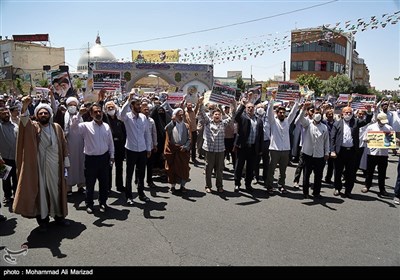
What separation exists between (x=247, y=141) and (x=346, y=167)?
2.26m

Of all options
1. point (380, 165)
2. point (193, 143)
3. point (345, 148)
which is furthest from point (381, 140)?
point (193, 143)

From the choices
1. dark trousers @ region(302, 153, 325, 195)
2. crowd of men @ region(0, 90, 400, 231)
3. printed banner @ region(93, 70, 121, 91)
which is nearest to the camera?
crowd of men @ region(0, 90, 400, 231)

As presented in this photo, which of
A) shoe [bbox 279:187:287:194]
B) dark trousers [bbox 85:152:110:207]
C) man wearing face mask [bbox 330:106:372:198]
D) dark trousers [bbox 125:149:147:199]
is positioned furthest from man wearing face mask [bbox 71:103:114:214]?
man wearing face mask [bbox 330:106:372:198]

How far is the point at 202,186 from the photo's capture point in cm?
783

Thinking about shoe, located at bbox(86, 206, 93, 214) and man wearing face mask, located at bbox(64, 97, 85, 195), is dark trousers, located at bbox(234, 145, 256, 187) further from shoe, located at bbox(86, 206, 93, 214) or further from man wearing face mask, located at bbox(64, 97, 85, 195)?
man wearing face mask, located at bbox(64, 97, 85, 195)

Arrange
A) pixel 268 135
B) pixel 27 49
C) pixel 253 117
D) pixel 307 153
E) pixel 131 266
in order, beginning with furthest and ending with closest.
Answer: pixel 27 49
pixel 268 135
pixel 253 117
pixel 307 153
pixel 131 266

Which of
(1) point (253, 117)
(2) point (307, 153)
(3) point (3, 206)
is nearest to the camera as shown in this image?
(3) point (3, 206)

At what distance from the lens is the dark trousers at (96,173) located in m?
5.81

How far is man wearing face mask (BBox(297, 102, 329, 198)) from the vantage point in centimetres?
699

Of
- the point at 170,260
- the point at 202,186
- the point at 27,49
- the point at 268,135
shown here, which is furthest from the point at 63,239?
the point at 27,49

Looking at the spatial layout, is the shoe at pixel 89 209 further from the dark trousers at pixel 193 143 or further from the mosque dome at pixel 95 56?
the mosque dome at pixel 95 56

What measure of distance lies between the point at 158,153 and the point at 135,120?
6.61 feet

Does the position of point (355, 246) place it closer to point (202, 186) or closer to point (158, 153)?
point (202, 186)

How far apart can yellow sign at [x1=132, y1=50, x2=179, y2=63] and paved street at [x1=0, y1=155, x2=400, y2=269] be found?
149 feet
